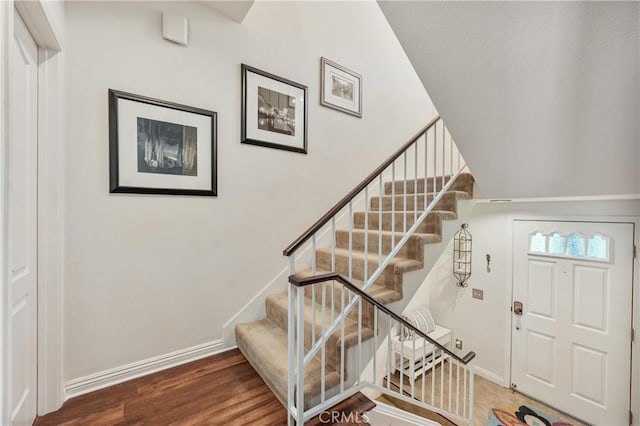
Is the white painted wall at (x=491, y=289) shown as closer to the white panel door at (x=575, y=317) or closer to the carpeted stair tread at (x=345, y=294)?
the white panel door at (x=575, y=317)

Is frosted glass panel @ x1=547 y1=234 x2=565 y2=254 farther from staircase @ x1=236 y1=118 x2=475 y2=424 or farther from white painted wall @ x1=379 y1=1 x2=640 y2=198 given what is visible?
staircase @ x1=236 y1=118 x2=475 y2=424

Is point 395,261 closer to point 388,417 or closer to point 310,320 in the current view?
point 310,320

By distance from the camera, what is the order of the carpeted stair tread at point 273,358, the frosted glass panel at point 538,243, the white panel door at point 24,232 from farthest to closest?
the frosted glass panel at point 538,243
the carpeted stair tread at point 273,358
the white panel door at point 24,232

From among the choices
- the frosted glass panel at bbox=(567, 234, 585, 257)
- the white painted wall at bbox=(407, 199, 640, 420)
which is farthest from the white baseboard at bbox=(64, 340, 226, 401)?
the frosted glass panel at bbox=(567, 234, 585, 257)

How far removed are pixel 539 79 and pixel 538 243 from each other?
2650 millimetres

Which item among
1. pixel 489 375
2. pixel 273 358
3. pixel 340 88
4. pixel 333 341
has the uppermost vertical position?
pixel 340 88

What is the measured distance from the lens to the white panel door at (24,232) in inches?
46.9

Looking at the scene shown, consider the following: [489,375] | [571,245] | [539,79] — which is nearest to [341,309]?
[539,79]

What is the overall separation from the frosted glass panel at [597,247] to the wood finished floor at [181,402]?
11.4 feet

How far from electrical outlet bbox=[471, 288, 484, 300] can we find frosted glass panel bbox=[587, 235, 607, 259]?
126 cm

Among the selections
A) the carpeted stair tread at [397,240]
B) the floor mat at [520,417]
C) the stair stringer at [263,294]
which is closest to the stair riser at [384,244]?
the carpeted stair tread at [397,240]

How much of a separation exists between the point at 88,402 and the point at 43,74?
1943 mm

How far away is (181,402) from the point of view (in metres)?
1.60

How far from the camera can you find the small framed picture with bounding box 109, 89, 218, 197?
5.79ft
